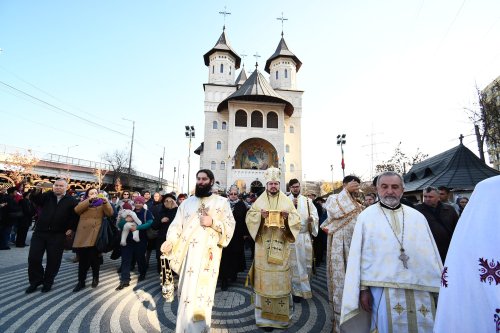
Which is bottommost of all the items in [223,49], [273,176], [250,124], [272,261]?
[272,261]

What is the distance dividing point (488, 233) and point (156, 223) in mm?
5713

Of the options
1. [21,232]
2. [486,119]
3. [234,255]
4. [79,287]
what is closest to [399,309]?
[234,255]

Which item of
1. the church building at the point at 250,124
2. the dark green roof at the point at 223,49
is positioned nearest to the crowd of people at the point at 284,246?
the church building at the point at 250,124

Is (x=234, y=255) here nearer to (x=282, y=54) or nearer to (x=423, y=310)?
(x=423, y=310)

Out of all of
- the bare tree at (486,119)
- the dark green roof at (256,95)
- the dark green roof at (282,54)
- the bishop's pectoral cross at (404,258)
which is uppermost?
the dark green roof at (282,54)

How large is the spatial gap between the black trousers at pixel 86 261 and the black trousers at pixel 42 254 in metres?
0.40

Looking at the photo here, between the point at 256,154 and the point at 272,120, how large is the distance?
579 centimetres

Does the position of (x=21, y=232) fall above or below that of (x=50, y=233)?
below

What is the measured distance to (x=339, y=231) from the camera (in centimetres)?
374

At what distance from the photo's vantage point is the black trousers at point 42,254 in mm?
4852

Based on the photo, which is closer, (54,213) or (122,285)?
(54,213)

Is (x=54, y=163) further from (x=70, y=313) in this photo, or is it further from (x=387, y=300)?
(x=387, y=300)

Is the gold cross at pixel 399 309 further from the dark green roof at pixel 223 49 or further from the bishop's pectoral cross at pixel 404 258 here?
the dark green roof at pixel 223 49

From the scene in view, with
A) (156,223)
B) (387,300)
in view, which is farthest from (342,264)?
(156,223)
